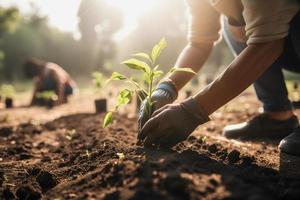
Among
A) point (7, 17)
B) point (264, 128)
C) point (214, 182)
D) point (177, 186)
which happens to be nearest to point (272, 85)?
point (264, 128)

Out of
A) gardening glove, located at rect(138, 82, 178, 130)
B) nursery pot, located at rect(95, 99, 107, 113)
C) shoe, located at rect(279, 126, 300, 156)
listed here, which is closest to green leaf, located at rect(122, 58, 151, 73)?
gardening glove, located at rect(138, 82, 178, 130)

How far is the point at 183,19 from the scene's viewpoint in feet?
97.6

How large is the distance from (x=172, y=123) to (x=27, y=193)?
0.83m

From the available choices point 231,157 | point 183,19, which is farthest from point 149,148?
point 183,19

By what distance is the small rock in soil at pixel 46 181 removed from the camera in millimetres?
2074

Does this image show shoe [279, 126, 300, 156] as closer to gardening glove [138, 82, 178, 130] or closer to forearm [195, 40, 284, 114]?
forearm [195, 40, 284, 114]

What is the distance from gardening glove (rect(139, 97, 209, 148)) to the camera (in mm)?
2125

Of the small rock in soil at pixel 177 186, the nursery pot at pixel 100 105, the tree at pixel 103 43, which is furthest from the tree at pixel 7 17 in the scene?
the small rock in soil at pixel 177 186

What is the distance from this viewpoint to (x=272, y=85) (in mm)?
3330

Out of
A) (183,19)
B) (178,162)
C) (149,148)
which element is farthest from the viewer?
(183,19)

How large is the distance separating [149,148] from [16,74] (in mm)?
23035

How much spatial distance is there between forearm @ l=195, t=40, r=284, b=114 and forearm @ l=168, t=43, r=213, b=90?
0.60 meters

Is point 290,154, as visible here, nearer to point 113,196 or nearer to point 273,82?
point 273,82

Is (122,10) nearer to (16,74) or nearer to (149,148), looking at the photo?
(16,74)
